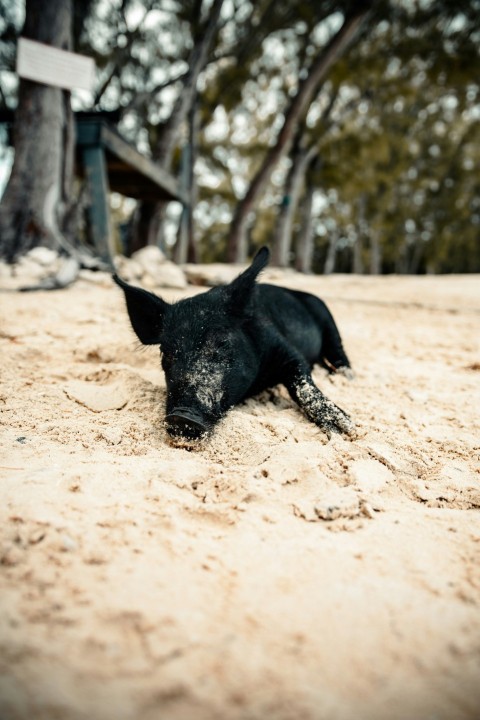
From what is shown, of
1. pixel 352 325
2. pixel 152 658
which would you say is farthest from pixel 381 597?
pixel 352 325

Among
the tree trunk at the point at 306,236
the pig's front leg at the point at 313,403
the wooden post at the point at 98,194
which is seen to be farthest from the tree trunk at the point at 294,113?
the pig's front leg at the point at 313,403

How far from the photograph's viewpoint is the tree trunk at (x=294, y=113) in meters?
8.70

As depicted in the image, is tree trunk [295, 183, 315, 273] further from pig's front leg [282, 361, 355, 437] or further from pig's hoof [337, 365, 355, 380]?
pig's front leg [282, 361, 355, 437]

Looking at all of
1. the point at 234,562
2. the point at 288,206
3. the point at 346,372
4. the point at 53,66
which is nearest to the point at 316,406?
the point at 346,372

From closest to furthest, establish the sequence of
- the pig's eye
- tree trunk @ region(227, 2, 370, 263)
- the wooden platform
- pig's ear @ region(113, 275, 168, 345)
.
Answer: the pig's eye, pig's ear @ region(113, 275, 168, 345), the wooden platform, tree trunk @ region(227, 2, 370, 263)

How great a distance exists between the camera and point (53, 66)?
5.05 meters

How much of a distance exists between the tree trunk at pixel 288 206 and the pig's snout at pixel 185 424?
36.6 ft

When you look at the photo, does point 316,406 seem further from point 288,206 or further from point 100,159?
point 288,206

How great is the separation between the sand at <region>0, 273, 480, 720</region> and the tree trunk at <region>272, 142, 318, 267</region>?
10835 millimetres

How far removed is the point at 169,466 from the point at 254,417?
0.63 meters

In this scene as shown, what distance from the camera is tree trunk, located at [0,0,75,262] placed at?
5.07m

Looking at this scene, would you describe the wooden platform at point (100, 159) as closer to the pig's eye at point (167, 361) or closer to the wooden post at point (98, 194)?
the wooden post at point (98, 194)

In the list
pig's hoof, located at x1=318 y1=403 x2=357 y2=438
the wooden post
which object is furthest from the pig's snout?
the wooden post

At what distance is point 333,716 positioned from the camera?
0.81m
